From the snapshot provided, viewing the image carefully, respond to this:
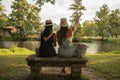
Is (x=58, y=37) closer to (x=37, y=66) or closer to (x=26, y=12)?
(x=37, y=66)

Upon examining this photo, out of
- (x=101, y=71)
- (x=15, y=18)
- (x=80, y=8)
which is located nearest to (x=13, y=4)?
(x=15, y=18)

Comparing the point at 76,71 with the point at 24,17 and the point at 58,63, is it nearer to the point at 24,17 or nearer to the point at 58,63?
the point at 58,63

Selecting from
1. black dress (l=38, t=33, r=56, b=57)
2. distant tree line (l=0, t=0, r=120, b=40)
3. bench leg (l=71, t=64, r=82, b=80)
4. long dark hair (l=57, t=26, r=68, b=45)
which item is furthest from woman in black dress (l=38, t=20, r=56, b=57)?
distant tree line (l=0, t=0, r=120, b=40)

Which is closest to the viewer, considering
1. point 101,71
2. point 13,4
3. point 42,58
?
point 42,58

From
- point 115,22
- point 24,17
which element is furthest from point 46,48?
point 115,22

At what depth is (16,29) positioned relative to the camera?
7638 centimetres

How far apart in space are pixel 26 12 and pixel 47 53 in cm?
6545

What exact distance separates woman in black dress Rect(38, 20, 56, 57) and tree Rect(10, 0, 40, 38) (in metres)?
64.0

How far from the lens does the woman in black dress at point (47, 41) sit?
799cm

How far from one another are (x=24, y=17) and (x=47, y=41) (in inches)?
2601

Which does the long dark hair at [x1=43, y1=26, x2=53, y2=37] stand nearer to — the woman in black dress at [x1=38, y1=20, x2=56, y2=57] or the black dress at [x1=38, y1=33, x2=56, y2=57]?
the woman in black dress at [x1=38, y1=20, x2=56, y2=57]

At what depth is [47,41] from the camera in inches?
317

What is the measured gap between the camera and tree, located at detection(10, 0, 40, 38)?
7119 cm

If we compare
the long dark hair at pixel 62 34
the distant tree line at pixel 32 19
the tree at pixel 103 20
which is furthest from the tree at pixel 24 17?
the long dark hair at pixel 62 34
